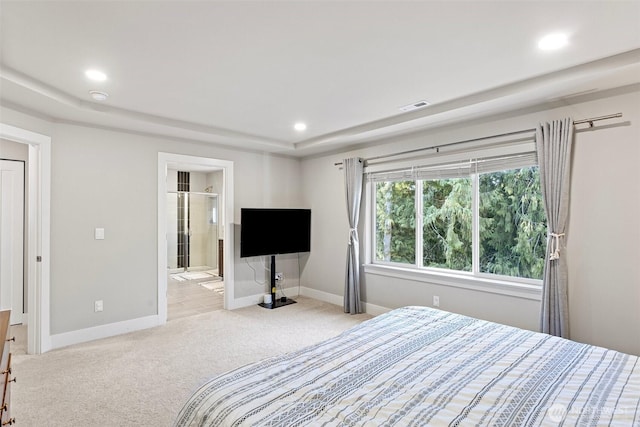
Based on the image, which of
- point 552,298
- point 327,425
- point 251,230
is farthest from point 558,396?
point 251,230

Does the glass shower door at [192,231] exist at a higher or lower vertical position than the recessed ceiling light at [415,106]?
lower

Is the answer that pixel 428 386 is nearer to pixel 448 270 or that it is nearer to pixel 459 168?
pixel 448 270

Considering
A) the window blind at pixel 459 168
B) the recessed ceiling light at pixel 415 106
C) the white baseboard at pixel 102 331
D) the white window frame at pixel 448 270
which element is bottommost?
the white baseboard at pixel 102 331

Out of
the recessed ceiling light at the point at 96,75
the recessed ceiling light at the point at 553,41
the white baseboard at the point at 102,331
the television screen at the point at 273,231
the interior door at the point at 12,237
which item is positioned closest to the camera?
the recessed ceiling light at the point at 553,41

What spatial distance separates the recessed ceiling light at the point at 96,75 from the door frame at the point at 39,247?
1.21m

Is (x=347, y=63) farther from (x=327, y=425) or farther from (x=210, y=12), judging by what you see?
(x=327, y=425)

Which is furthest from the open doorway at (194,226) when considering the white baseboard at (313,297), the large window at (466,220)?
Answer: the large window at (466,220)

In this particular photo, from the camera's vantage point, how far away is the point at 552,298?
291 cm

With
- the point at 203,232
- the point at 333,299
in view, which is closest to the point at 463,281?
the point at 333,299

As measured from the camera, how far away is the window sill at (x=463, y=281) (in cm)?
317

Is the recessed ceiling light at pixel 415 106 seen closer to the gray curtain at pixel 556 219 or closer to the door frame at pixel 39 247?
the gray curtain at pixel 556 219

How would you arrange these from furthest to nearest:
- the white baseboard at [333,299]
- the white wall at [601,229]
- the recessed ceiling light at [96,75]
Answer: the white baseboard at [333,299], the white wall at [601,229], the recessed ceiling light at [96,75]

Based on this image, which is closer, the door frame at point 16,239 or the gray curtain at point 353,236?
the door frame at point 16,239

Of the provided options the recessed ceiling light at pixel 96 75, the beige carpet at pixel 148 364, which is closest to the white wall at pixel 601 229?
the beige carpet at pixel 148 364
